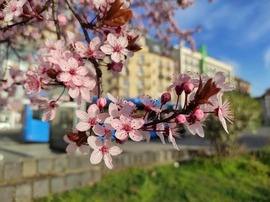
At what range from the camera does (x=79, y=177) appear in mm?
5539

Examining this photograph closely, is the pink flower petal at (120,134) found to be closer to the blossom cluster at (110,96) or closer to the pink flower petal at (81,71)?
the blossom cluster at (110,96)

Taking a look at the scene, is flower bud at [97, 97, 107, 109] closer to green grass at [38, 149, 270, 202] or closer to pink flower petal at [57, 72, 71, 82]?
pink flower petal at [57, 72, 71, 82]

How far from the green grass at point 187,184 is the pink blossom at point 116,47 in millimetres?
3653

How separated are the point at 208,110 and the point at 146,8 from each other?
7.37m

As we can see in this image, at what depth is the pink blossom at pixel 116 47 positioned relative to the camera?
1.59 meters

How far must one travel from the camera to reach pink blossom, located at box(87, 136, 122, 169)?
4.56ft

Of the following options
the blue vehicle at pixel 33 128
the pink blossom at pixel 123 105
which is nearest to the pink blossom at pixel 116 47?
the pink blossom at pixel 123 105

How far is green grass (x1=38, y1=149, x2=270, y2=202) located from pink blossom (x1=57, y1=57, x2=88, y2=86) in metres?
3.70

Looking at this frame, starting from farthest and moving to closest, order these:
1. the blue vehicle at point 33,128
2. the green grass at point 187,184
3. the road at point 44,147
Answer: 1. the blue vehicle at point 33,128
2. the road at point 44,147
3. the green grass at point 187,184

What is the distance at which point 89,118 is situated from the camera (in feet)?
4.64

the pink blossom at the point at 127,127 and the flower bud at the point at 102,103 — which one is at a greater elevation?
the flower bud at the point at 102,103

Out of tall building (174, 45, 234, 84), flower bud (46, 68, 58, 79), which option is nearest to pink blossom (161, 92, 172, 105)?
flower bud (46, 68, 58, 79)

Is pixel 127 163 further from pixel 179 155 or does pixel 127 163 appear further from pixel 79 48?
pixel 79 48

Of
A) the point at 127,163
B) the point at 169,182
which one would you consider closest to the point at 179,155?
the point at 127,163
